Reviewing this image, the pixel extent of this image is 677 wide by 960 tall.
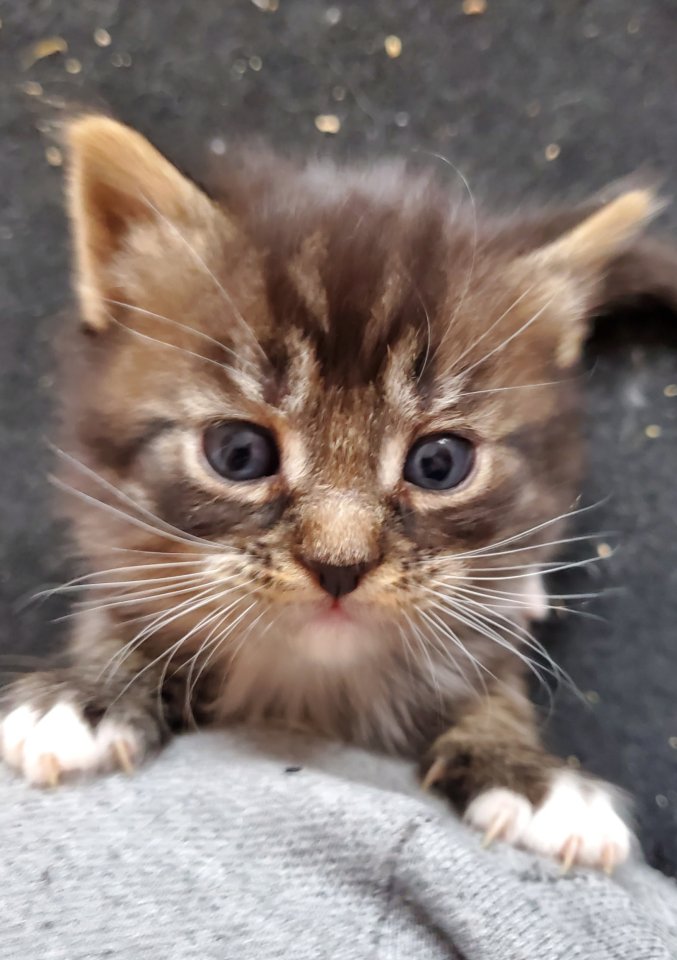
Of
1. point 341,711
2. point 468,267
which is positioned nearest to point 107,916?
point 341,711

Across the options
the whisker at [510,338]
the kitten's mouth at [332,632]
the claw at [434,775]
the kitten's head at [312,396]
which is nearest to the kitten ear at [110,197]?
the kitten's head at [312,396]

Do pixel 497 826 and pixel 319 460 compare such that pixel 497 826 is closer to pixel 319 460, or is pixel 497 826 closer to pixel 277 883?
pixel 277 883

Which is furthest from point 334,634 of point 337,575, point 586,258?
point 586,258

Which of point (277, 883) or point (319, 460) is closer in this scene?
point (277, 883)

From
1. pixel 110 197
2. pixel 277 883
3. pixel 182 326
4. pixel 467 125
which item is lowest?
pixel 277 883

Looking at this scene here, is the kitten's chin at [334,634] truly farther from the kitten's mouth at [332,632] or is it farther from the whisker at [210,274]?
the whisker at [210,274]

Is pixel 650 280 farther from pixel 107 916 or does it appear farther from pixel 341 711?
pixel 107 916

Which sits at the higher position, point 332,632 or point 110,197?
point 110,197

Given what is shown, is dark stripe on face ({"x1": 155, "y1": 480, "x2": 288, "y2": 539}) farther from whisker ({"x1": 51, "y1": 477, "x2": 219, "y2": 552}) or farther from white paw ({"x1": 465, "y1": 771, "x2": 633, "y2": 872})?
white paw ({"x1": 465, "y1": 771, "x2": 633, "y2": 872})
